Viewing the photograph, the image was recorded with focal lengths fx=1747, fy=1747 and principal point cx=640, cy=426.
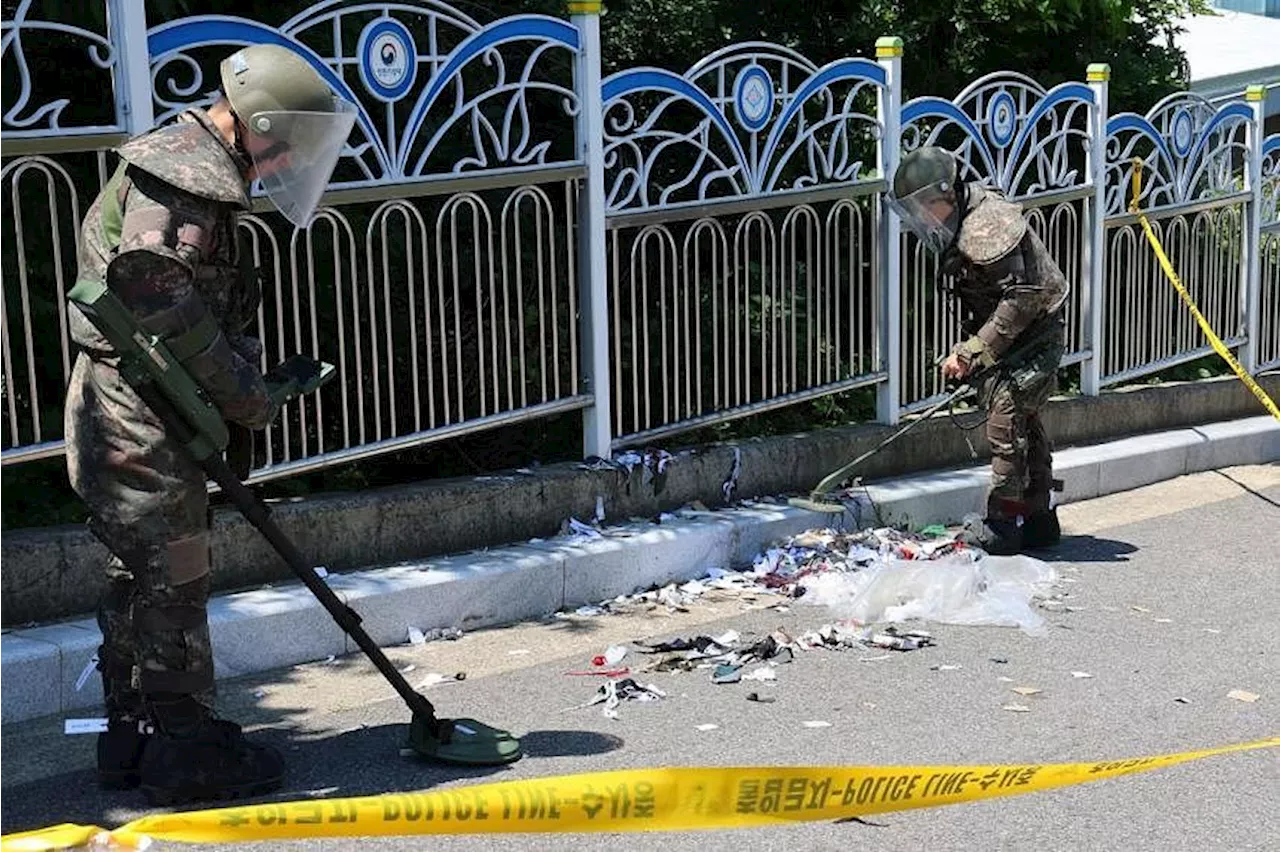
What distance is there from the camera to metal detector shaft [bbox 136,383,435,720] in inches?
176

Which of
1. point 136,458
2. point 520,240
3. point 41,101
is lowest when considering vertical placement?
point 136,458

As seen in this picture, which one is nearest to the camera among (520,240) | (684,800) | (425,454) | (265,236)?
(684,800)

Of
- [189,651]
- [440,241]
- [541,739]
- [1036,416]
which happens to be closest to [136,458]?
[189,651]

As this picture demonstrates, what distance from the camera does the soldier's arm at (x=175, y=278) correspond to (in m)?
4.30

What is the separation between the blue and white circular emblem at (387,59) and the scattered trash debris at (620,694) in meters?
2.27

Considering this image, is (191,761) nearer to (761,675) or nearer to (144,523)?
(144,523)

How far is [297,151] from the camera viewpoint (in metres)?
4.55

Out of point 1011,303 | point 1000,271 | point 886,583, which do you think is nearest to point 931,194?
point 1000,271

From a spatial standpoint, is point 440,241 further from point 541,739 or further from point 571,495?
point 541,739

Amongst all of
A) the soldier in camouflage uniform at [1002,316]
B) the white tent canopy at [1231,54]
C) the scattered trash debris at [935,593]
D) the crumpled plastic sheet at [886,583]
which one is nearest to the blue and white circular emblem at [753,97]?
the soldier in camouflage uniform at [1002,316]

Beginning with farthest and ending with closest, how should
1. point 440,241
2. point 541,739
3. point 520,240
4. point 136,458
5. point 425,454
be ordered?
point 425,454
point 520,240
point 440,241
point 541,739
point 136,458

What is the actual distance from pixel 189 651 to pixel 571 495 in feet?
8.62

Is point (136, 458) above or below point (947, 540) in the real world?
above

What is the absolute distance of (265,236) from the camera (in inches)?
245
